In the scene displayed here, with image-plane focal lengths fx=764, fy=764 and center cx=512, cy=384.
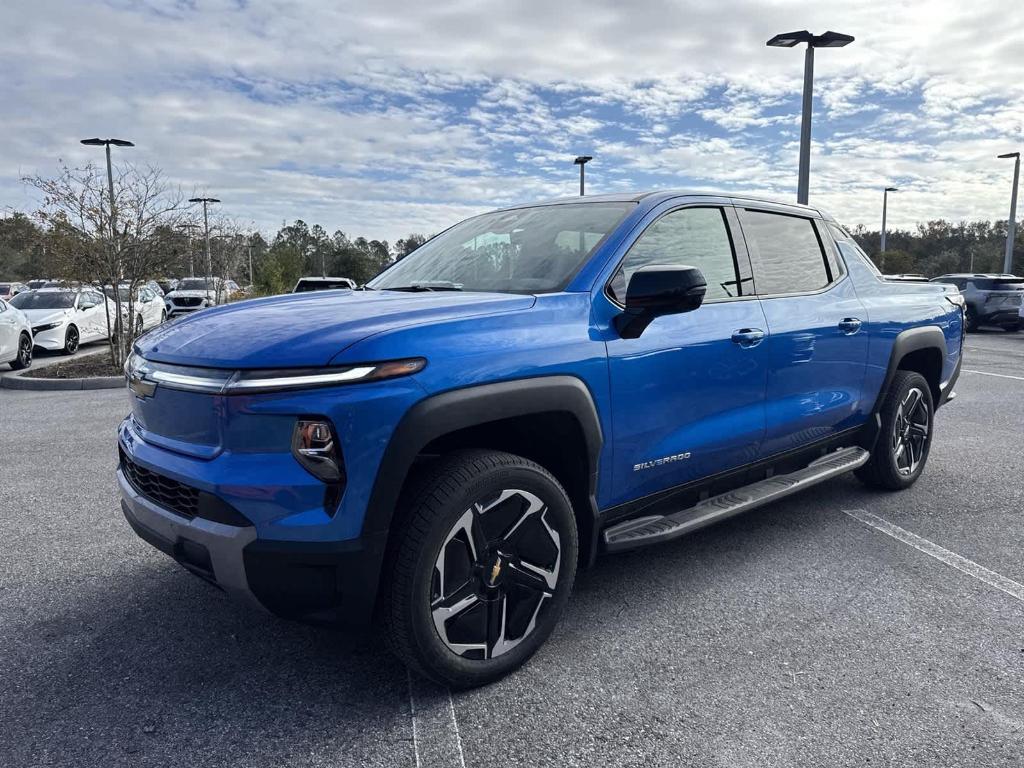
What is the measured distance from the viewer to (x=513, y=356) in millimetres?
2561

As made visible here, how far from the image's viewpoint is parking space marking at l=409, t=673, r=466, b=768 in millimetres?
2250

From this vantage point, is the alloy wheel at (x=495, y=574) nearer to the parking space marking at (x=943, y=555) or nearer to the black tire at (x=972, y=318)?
the parking space marking at (x=943, y=555)

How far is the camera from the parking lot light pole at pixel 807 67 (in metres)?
14.0

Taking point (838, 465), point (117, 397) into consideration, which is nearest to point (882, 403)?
point (838, 465)

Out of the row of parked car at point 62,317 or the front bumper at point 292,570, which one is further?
the row of parked car at point 62,317

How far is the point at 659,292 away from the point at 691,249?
834 millimetres

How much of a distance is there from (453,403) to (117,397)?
8549 millimetres

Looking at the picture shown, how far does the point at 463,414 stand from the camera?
7.84 feet

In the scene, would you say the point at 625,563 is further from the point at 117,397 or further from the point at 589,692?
the point at 117,397

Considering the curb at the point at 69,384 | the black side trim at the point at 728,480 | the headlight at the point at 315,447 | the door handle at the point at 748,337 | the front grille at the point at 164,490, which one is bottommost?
the curb at the point at 69,384

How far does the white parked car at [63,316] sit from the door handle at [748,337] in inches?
553

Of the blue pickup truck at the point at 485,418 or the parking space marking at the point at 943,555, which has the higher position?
the blue pickup truck at the point at 485,418

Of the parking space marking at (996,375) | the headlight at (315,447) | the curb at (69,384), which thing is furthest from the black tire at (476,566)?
the parking space marking at (996,375)

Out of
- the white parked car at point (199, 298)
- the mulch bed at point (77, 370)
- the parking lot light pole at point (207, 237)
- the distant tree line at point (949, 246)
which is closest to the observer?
the mulch bed at point (77, 370)
